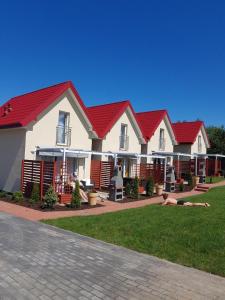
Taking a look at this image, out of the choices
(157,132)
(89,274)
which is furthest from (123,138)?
(89,274)

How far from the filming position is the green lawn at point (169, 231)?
8047 millimetres

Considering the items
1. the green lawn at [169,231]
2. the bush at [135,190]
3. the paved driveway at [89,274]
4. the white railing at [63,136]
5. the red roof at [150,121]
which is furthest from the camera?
the red roof at [150,121]

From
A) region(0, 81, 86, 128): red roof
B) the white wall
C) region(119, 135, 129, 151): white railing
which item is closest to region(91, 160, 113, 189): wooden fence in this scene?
region(119, 135, 129, 151): white railing

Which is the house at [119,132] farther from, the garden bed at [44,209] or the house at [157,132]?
the garden bed at [44,209]

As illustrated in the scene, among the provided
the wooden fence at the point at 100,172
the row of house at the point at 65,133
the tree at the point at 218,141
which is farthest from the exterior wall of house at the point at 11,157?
the tree at the point at 218,141

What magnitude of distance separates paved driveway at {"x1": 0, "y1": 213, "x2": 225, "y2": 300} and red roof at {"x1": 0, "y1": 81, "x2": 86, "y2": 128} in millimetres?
10801

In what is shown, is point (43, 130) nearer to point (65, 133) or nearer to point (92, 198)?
point (65, 133)

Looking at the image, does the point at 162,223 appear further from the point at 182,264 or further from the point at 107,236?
the point at 182,264

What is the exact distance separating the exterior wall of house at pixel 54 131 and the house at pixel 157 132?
882 centimetres

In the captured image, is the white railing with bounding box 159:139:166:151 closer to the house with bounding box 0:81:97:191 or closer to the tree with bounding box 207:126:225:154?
the house with bounding box 0:81:97:191

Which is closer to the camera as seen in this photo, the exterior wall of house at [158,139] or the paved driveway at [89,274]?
the paved driveway at [89,274]

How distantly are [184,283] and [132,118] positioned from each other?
21.9m

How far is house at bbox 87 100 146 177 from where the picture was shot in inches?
989

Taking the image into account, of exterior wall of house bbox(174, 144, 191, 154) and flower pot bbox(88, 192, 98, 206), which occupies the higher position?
exterior wall of house bbox(174, 144, 191, 154)
